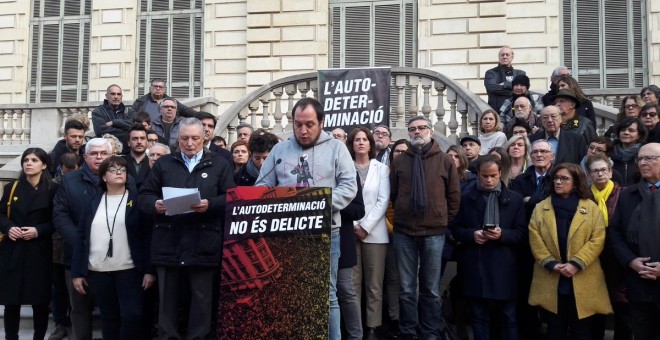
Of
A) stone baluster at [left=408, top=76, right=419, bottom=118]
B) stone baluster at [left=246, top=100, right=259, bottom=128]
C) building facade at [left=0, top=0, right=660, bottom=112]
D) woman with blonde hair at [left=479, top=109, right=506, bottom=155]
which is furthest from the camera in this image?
building facade at [left=0, top=0, right=660, bottom=112]

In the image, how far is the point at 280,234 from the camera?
5.59 m

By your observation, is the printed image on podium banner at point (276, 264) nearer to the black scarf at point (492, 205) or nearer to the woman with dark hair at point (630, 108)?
the black scarf at point (492, 205)

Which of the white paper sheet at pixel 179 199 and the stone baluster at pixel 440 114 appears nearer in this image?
the white paper sheet at pixel 179 199

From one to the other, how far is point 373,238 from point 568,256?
5.50 feet

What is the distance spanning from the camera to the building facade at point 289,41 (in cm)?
1461

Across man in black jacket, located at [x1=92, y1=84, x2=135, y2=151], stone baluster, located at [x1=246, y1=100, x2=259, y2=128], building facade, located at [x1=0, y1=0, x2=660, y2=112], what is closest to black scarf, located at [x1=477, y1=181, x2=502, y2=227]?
stone baluster, located at [x1=246, y1=100, x2=259, y2=128]

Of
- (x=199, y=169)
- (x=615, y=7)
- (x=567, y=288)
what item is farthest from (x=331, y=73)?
(x=615, y=7)

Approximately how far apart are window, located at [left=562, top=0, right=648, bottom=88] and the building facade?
19 mm

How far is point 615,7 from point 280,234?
11176 millimetres

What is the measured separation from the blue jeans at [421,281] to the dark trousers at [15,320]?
10.5 ft

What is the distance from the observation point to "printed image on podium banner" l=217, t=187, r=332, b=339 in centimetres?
550

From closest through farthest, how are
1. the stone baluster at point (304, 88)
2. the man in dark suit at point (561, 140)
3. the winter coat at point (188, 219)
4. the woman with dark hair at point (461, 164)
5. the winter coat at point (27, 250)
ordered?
the winter coat at point (188, 219) → the winter coat at point (27, 250) → the woman with dark hair at point (461, 164) → the man in dark suit at point (561, 140) → the stone baluster at point (304, 88)

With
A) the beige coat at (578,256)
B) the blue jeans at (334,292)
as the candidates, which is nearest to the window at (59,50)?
the blue jeans at (334,292)

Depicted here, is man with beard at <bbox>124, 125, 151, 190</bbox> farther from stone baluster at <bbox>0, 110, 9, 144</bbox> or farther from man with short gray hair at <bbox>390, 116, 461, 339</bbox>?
stone baluster at <bbox>0, 110, 9, 144</bbox>
